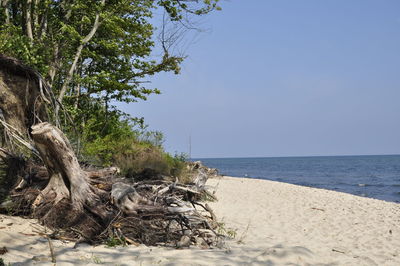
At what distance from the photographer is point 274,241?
25.5 feet

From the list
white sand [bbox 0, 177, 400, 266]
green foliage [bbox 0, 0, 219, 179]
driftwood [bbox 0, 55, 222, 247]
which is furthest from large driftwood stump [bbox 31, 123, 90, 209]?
green foliage [bbox 0, 0, 219, 179]

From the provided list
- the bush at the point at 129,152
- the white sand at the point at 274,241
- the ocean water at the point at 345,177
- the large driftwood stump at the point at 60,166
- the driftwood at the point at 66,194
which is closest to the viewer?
the white sand at the point at 274,241

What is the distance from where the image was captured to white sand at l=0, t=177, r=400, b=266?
5250 millimetres

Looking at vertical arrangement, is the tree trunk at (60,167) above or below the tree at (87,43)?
below

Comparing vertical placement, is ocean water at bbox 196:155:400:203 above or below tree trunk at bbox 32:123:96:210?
below

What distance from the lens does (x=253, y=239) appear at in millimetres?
7762

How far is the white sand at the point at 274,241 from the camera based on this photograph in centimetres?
525

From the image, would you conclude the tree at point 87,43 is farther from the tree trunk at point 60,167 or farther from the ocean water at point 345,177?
the ocean water at point 345,177

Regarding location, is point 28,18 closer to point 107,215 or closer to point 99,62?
point 99,62

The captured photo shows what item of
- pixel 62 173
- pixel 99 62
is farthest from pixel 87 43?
pixel 62 173

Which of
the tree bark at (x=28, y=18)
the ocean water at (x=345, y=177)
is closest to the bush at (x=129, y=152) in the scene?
the tree bark at (x=28, y=18)

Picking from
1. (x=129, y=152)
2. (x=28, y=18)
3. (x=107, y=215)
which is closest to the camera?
(x=107, y=215)

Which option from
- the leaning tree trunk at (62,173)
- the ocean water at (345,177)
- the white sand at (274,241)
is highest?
the leaning tree trunk at (62,173)

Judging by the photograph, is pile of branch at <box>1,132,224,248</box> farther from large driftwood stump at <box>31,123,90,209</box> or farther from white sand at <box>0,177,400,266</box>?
white sand at <box>0,177,400,266</box>
